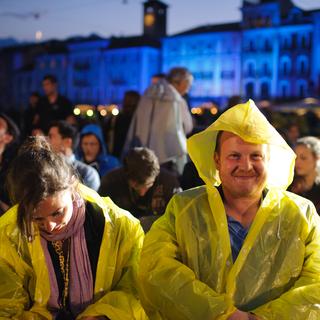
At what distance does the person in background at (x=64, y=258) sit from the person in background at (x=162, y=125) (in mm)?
3261

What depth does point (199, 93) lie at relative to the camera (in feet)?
193

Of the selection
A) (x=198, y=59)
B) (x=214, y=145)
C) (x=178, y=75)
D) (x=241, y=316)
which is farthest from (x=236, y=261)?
(x=198, y=59)

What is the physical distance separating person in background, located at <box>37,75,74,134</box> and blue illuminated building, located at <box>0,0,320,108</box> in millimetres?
40947

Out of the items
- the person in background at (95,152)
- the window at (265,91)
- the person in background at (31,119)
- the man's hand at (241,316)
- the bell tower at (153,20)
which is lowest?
the man's hand at (241,316)

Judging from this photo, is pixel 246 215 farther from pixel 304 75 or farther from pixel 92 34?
pixel 92 34

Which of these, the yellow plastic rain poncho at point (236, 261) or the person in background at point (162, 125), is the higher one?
the person in background at point (162, 125)

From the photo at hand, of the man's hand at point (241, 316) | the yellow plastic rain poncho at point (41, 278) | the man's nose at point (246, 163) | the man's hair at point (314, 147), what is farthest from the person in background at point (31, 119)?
the man's hand at point (241, 316)

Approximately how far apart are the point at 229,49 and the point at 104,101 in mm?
17058

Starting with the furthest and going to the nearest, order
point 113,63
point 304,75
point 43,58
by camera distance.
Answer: point 43,58
point 113,63
point 304,75

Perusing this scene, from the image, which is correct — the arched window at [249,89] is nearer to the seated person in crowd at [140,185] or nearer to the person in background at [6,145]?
the person in background at [6,145]

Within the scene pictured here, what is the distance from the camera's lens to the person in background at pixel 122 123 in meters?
6.48

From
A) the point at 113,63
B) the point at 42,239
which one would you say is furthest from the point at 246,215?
the point at 113,63

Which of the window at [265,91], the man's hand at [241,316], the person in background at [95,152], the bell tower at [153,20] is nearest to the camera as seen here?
the man's hand at [241,316]

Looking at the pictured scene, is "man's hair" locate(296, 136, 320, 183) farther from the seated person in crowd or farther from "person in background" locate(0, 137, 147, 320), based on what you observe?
"person in background" locate(0, 137, 147, 320)
